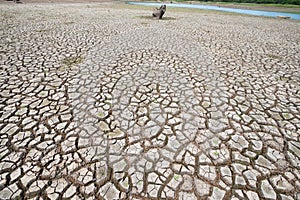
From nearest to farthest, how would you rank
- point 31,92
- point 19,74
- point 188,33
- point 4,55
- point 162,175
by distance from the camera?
point 162,175 < point 31,92 < point 19,74 < point 4,55 < point 188,33

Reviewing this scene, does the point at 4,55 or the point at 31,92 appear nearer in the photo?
the point at 31,92

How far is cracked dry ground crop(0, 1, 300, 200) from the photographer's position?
84.9 inches

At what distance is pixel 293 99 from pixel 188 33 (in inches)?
281

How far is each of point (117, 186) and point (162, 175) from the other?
60cm

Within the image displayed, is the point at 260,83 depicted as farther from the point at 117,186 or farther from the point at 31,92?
the point at 31,92

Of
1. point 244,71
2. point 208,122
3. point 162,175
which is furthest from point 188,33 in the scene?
point 162,175

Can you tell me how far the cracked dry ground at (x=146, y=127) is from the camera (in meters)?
2.16

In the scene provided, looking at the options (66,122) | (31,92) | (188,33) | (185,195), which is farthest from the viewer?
(188,33)

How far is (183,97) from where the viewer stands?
12.7 feet

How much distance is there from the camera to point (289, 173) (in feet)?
7.64

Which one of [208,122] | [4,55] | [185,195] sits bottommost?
[185,195]

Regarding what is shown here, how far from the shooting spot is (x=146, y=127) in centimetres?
303

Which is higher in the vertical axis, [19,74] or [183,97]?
[19,74]

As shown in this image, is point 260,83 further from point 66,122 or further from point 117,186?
point 66,122
